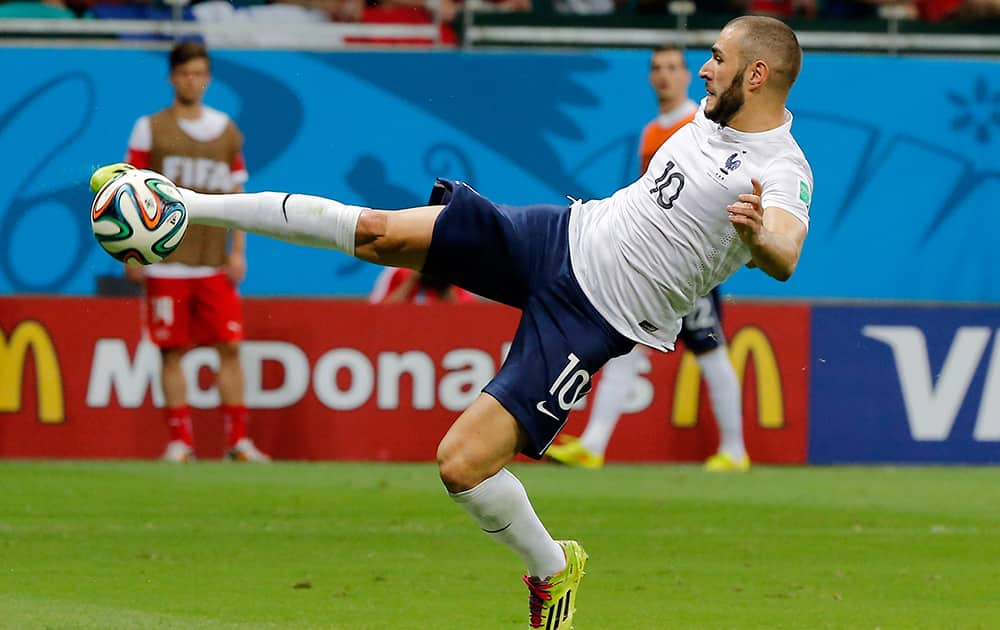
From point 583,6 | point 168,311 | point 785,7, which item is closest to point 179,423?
point 168,311

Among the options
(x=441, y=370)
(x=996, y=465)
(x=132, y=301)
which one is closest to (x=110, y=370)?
(x=132, y=301)

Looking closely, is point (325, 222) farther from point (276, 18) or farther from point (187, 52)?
point (276, 18)

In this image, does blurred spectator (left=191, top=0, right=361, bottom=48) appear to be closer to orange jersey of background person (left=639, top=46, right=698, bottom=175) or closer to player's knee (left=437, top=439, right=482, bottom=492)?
orange jersey of background person (left=639, top=46, right=698, bottom=175)

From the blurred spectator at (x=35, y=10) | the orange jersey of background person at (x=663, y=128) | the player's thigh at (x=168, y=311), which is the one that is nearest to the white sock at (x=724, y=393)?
the orange jersey of background person at (x=663, y=128)

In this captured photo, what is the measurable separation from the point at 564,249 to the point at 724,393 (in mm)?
5669

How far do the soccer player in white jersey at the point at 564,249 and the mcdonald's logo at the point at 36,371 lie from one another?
609 cm

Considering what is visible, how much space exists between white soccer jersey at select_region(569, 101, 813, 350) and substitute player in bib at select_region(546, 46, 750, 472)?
526 centimetres

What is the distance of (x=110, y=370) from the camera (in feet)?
39.7

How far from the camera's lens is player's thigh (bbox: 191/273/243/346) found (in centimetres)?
1177

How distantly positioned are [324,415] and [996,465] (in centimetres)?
481

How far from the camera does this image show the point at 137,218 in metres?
5.98

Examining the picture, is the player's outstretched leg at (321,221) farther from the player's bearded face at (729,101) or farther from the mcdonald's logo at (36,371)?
the mcdonald's logo at (36,371)

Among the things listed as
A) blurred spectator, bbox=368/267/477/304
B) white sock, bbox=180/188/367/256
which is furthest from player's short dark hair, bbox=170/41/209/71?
white sock, bbox=180/188/367/256

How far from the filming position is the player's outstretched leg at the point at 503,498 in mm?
5945
